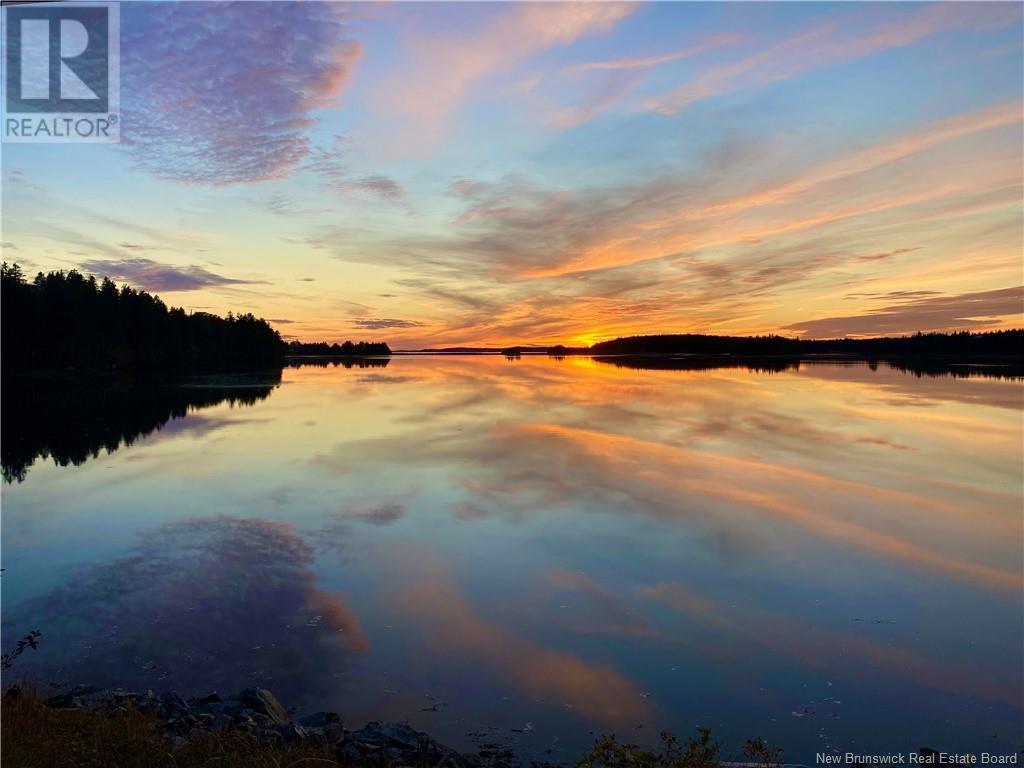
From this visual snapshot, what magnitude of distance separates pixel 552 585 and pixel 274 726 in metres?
7.04

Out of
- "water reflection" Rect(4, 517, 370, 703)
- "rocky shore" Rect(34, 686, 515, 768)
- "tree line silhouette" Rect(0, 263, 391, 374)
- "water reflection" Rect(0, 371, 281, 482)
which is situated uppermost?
"tree line silhouette" Rect(0, 263, 391, 374)

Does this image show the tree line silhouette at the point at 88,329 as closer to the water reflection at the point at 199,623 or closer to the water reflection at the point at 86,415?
the water reflection at the point at 86,415

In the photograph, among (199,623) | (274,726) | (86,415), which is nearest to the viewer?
(274,726)

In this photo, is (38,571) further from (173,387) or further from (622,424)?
(173,387)

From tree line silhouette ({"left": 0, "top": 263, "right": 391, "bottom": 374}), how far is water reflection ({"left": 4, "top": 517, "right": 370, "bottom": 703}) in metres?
54.7

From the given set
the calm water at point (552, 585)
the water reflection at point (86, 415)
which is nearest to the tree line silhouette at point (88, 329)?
the water reflection at point (86, 415)

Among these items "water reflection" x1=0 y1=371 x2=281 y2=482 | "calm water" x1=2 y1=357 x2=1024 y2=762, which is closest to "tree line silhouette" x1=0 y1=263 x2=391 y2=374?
"water reflection" x1=0 y1=371 x2=281 y2=482

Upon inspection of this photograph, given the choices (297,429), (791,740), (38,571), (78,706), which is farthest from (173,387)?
(791,740)

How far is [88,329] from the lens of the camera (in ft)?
310

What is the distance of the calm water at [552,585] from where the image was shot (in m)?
9.21

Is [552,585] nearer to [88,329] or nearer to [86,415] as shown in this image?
[86,415]

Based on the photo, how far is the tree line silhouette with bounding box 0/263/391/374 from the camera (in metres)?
77.6

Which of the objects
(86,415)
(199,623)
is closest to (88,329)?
(86,415)

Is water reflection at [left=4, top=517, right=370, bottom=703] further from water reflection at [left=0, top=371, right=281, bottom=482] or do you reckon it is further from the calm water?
water reflection at [left=0, top=371, right=281, bottom=482]
